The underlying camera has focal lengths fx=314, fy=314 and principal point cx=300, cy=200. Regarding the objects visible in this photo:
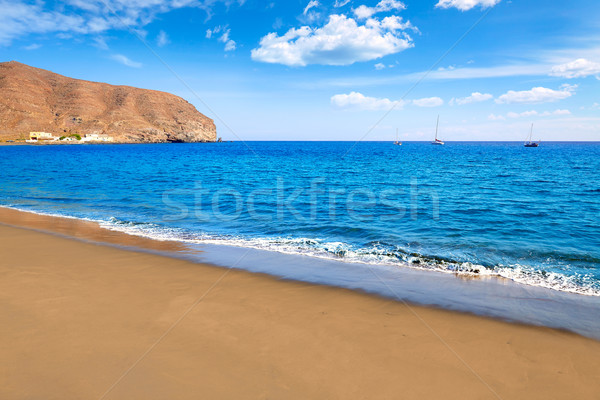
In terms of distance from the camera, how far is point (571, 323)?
5.91 meters

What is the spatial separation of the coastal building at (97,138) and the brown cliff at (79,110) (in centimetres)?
379

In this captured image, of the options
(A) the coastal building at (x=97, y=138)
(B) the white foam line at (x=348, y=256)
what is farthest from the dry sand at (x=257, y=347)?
(A) the coastal building at (x=97, y=138)

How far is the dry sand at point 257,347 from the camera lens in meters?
3.98

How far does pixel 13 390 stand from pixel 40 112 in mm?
184676

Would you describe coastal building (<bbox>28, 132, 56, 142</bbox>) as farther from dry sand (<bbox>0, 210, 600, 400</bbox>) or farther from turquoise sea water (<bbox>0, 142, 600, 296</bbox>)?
dry sand (<bbox>0, 210, 600, 400</bbox>)

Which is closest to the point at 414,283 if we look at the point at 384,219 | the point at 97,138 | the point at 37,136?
the point at 384,219

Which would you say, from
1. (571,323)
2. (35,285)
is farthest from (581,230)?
(35,285)

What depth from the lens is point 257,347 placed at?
484cm

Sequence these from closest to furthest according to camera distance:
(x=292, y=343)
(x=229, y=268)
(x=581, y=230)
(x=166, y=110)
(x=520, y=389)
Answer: (x=520, y=389) → (x=292, y=343) → (x=229, y=268) → (x=581, y=230) → (x=166, y=110)

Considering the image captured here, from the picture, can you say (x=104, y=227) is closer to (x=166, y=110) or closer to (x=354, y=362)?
(x=354, y=362)

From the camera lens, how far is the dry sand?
13.1 ft

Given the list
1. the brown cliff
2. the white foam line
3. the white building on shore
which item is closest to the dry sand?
the white foam line

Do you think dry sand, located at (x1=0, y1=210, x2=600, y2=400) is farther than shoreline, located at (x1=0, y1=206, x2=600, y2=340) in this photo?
No

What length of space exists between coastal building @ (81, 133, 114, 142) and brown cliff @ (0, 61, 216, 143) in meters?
3.79
